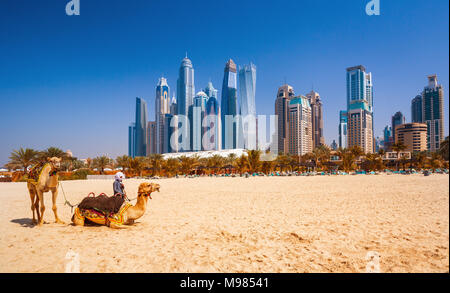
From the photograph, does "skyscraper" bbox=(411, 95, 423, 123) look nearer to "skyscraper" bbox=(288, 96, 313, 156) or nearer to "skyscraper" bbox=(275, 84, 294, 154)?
"skyscraper" bbox=(288, 96, 313, 156)

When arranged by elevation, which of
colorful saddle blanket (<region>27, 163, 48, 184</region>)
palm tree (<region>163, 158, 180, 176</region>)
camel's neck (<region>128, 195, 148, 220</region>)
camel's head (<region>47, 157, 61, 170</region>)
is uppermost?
camel's head (<region>47, 157, 61, 170</region>)

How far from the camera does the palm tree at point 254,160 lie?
134 ft

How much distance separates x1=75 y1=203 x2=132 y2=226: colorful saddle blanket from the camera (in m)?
6.09

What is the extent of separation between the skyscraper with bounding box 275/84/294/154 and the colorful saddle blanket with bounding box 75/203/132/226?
160402 mm

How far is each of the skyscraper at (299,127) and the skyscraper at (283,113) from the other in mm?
4247

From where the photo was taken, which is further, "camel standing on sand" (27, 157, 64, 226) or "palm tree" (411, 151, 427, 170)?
"palm tree" (411, 151, 427, 170)

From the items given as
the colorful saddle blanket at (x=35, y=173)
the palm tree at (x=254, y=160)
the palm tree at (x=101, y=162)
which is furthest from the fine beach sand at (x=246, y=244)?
the palm tree at (x=101, y=162)

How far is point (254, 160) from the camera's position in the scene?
41.3 m

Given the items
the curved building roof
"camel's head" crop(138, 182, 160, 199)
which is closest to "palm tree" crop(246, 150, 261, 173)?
"camel's head" crop(138, 182, 160, 199)

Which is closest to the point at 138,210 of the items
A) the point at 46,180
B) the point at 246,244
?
the point at 46,180

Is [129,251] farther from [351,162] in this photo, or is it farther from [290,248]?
[351,162]

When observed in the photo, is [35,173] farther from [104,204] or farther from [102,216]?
[102,216]

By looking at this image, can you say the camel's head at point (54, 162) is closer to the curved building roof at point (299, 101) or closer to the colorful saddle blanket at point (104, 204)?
the colorful saddle blanket at point (104, 204)
